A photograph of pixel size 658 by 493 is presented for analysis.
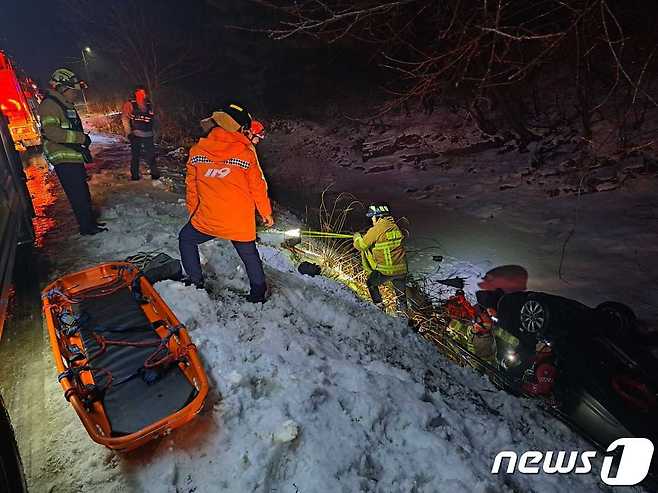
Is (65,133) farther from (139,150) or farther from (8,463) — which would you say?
(8,463)

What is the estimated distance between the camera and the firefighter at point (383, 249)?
5484 millimetres

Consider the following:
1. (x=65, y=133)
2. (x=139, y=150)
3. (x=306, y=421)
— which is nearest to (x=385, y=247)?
(x=306, y=421)

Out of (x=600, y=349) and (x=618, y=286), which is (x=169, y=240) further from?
(x=618, y=286)

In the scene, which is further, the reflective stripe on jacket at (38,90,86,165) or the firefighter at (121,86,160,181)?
the firefighter at (121,86,160,181)

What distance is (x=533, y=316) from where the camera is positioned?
4590mm

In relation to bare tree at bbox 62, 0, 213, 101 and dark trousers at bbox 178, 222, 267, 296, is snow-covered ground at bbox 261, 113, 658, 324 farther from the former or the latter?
bare tree at bbox 62, 0, 213, 101

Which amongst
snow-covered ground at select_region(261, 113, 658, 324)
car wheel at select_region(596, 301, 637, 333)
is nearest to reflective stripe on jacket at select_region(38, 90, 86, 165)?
snow-covered ground at select_region(261, 113, 658, 324)

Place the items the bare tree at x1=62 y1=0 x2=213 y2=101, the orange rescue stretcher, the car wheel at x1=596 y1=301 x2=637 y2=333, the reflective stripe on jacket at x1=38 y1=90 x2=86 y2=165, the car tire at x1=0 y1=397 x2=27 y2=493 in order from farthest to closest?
the bare tree at x1=62 y1=0 x2=213 y2=101, the reflective stripe on jacket at x1=38 y1=90 x2=86 y2=165, the car wheel at x1=596 y1=301 x2=637 y2=333, the orange rescue stretcher, the car tire at x1=0 y1=397 x2=27 y2=493

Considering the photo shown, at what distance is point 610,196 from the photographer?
30.8ft

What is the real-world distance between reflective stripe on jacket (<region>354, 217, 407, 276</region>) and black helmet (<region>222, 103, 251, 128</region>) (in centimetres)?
263

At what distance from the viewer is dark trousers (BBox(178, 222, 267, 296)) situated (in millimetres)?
3758

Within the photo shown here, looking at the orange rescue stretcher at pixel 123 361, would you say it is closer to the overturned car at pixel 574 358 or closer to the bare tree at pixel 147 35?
the overturned car at pixel 574 358

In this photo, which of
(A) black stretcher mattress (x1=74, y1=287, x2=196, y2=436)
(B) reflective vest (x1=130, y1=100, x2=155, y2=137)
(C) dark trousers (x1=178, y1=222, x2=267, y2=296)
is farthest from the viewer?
(B) reflective vest (x1=130, y1=100, x2=155, y2=137)

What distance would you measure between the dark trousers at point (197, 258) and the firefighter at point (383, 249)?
209cm
